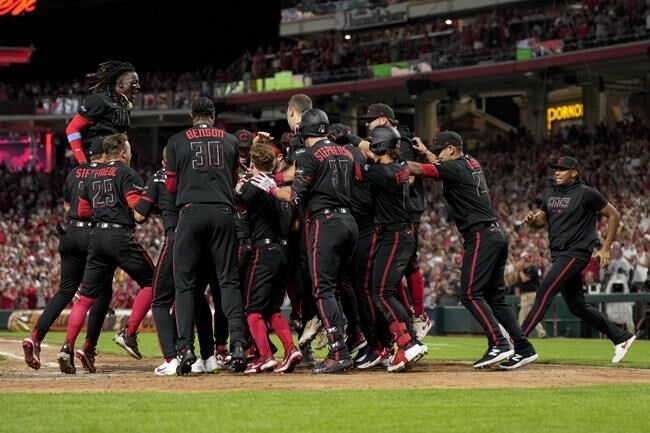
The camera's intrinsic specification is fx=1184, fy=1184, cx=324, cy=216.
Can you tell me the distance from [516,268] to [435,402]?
584 inches

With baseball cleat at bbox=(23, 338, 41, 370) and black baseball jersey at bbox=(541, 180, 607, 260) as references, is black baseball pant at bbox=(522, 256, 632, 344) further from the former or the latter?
baseball cleat at bbox=(23, 338, 41, 370)

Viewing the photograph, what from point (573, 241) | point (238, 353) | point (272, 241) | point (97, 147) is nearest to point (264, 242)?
point (272, 241)

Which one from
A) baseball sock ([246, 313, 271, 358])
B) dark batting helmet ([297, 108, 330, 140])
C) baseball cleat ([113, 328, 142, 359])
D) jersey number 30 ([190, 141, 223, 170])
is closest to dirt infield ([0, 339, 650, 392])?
baseball cleat ([113, 328, 142, 359])

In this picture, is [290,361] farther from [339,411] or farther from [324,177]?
[339,411]

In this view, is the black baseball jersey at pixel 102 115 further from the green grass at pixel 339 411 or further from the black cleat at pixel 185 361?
the green grass at pixel 339 411

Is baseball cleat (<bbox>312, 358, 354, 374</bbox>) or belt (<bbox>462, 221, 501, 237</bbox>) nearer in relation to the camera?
baseball cleat (<bbox>312, 358, 354, 374</bbox>)

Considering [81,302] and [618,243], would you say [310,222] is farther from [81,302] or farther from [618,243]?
[618,243]

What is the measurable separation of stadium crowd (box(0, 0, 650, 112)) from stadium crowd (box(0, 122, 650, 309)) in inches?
113

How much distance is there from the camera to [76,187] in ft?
36.5

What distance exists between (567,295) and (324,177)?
3.23m

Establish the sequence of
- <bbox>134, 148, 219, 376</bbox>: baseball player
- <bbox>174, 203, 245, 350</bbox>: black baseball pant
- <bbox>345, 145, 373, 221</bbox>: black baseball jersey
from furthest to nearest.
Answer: <bbox>345, 145, 373, 221</bbox>: black baseball jersey
<bbox>134, 148, 219, 376</bbox>: baseball player
<bbox>174, 203, 245, 350</bbox>: black baseball pant

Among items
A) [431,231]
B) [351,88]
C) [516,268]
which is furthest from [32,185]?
[516,268]

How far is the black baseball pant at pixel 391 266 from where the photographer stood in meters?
10.6

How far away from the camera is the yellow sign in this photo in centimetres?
4262
